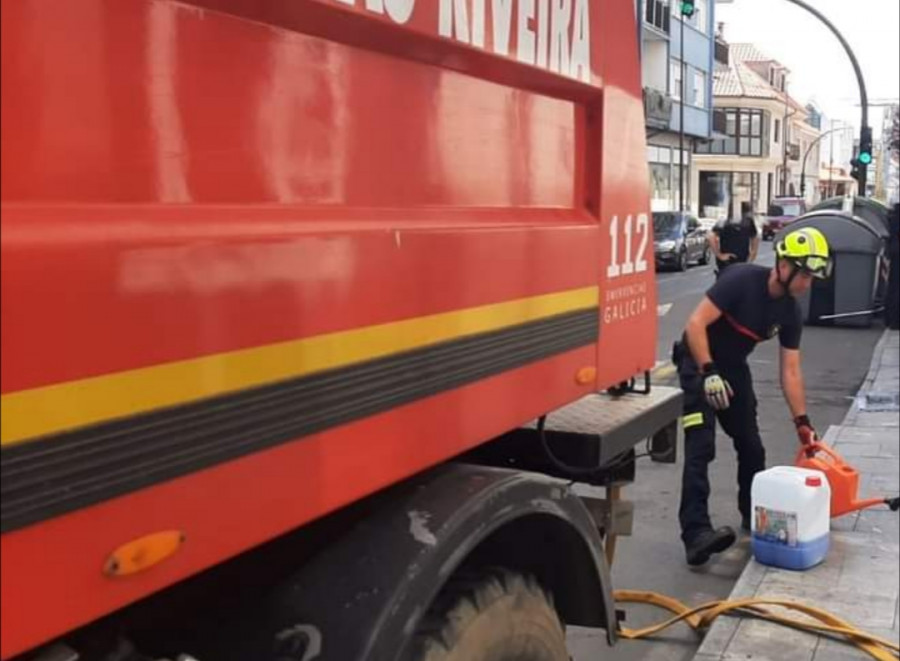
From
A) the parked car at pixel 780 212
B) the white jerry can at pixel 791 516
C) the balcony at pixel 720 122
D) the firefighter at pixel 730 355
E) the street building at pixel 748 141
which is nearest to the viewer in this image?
the white jerry can at pixel 791 516

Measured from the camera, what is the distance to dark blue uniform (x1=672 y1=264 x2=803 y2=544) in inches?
225

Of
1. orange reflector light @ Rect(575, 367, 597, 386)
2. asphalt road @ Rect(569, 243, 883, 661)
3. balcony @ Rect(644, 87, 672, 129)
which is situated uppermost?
balcony @ Rect(644, 87, 672, 129)

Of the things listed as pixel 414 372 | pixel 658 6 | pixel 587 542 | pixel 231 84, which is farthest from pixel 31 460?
pixel 658 6

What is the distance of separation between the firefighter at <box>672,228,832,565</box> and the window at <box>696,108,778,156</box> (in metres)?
62.0

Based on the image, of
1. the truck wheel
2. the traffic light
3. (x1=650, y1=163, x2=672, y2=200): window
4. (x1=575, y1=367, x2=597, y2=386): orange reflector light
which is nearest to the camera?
the truck wheel

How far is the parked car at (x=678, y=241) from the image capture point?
28.8 m

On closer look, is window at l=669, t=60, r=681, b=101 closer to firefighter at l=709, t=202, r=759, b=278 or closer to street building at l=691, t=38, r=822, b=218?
firefighter at l=709, t=202, r=759, b=278

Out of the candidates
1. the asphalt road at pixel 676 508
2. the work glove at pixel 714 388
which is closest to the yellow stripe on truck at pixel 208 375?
the asphalt road at pixel 676 508

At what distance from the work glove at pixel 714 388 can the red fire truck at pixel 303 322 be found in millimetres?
2850

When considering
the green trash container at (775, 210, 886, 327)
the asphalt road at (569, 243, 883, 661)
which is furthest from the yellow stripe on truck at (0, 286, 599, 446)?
the green trash container at (775, 210, 886, 327)

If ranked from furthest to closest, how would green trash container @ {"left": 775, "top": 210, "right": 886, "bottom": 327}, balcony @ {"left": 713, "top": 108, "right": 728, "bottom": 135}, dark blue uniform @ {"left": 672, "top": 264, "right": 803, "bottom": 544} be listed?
balcony @ {"left": 713, "top": 108, "right": 728, "bottom": 135}, green trash container @ {"left": 775, "top": 210, "right": 886, "bottom": 327}, dark blue uniform @ {"left": 672, "top": 264, "right": 803, "bottom": 544}

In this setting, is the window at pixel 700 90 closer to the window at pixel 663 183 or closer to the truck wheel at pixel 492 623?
the window at pixel 663 183

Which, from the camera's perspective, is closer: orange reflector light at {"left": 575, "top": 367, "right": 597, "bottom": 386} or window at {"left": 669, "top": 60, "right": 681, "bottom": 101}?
orange reflector light at {"left": 575, "top": 367, "right": 597, "bottom": 386}

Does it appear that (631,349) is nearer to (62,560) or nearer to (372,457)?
(372,457)
